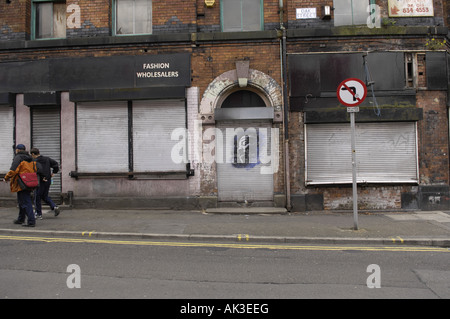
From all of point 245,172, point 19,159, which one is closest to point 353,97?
point 245,172

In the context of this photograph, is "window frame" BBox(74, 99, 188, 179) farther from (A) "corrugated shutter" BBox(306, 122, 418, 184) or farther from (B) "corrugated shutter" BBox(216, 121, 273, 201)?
(A) "corrugated shutter" BBox(306, 122, 418, 184)

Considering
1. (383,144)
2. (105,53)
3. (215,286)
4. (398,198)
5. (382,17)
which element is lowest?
(215,286)

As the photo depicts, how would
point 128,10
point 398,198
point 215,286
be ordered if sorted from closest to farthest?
point 215,286 → point 398,198 → point 128,10

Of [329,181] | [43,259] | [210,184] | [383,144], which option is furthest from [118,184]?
[383,144]

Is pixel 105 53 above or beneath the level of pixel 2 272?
above

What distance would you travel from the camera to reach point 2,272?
4.99 metres

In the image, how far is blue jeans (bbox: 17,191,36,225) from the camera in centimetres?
801

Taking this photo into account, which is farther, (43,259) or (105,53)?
(105,53)

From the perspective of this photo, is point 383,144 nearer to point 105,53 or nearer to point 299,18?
point 299,18

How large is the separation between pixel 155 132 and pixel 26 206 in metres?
4.20

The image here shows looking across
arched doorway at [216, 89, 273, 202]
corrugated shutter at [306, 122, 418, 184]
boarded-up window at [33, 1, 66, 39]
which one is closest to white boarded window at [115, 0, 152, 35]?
boarded-up window at [33, 1, 66, 39]

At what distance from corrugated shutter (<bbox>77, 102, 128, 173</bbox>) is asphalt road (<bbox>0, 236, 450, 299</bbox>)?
4.13m

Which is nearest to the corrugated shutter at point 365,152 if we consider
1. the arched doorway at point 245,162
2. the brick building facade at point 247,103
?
the brick building facade at point 247,103

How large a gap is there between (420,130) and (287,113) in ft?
13.6
